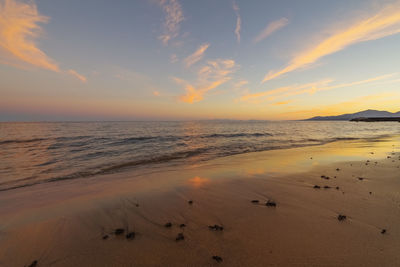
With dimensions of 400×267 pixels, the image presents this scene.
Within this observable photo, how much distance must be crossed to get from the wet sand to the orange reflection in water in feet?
0.16

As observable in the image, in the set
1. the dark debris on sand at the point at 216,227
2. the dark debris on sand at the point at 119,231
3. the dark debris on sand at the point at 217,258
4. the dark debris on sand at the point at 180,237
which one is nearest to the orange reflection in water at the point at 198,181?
the dark debris on sand at the point at 216,227

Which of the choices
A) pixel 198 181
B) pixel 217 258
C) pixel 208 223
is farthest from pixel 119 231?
pixel 198 181

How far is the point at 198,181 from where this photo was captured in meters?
8.05

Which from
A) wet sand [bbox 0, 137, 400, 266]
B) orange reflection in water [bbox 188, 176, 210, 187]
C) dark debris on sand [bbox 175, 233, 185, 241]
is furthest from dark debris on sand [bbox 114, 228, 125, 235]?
orange reflection in water [bbox 188, 176, 210, 187]

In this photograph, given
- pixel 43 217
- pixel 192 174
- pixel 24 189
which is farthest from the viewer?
pixel 192 174

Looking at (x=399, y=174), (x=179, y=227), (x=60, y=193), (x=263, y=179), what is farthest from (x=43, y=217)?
(x=399, y=174)

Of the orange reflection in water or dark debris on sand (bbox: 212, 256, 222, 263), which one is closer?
dark debris on sand (bbox: 212, 256, 222, 263)

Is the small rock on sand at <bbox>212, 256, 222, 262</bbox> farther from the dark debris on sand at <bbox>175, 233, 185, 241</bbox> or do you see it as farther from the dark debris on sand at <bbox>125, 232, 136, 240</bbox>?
the dark debris on sand at <bbox>125, 232, 136, 240</bbox>

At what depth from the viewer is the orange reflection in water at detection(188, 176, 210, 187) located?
25.0 feet

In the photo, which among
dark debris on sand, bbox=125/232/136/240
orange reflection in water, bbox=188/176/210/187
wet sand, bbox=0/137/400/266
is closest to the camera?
wet sand, bbox=0/137/400/266

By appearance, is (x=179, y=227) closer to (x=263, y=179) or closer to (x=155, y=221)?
(x=155, y=221)

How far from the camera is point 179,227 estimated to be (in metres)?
4.34

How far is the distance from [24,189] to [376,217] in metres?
13.3

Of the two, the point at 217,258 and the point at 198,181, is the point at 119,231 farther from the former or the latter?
the point at 198,181
